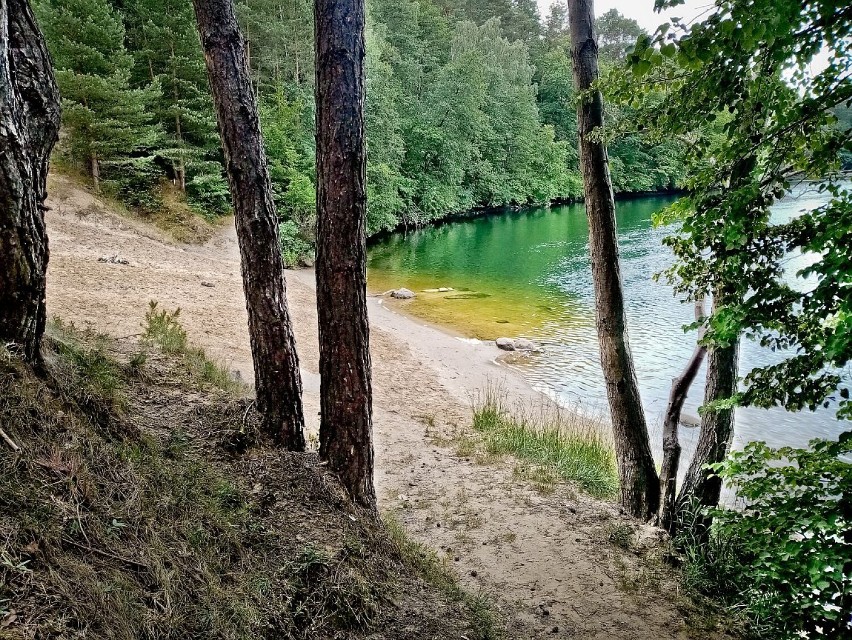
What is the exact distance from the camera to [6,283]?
2402mm

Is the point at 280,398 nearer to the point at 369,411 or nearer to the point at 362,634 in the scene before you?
the point at 369,411

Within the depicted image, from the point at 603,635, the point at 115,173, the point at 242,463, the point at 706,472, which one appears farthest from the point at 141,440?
the point at 115,173

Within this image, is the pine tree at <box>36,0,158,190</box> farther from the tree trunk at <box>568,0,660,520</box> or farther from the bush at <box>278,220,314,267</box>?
the tree trunk at <box>568,0,660,520</box>

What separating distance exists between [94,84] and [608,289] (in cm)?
1630

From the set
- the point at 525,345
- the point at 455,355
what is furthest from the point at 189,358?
the point at 525,345

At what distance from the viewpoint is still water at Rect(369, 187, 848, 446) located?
32.6 feet

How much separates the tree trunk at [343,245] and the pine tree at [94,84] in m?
14.9

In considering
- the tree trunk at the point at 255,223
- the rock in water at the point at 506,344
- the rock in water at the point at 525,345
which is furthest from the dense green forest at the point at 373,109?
the rock in water at the point at 506,344

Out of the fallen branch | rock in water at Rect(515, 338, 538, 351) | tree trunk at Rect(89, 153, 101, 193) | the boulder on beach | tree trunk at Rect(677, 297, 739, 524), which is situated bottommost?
the boulder on beach

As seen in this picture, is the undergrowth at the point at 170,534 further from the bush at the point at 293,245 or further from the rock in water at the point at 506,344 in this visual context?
the bush at the point at 293,245

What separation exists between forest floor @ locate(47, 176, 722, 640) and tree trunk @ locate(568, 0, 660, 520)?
0.49 meters

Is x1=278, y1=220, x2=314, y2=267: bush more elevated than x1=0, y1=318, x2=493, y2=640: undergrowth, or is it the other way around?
x1=278, y1=220, x2=314, y2=267: bush

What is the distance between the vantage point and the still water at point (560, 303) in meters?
9.93

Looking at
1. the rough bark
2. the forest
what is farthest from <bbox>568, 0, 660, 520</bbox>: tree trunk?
the rough bark
